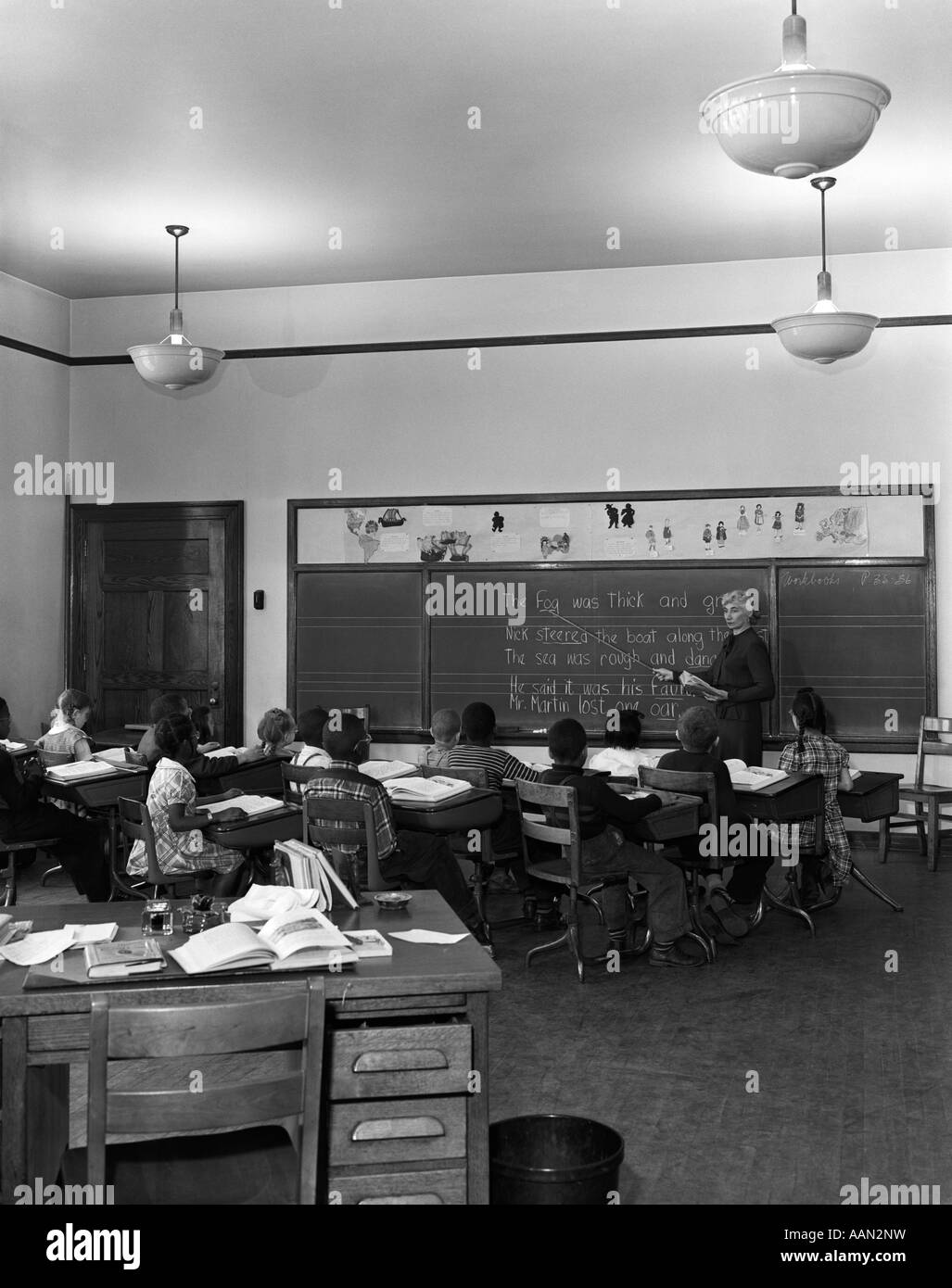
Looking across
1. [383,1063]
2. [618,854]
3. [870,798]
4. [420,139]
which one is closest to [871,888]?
[870,798]

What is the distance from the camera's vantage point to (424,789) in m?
5.21

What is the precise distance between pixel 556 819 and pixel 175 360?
11.3 ft

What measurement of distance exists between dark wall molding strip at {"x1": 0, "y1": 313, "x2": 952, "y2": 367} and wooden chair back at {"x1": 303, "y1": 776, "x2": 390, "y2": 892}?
428 centimetres

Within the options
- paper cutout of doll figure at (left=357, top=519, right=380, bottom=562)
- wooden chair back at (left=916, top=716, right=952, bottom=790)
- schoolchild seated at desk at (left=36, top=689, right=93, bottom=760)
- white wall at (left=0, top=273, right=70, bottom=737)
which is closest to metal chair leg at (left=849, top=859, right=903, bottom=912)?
wooden chair back at (left=916, top=716, right=952, bottom=790)

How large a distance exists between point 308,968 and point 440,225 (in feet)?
18.9

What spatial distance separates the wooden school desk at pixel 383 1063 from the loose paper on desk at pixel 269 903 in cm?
29

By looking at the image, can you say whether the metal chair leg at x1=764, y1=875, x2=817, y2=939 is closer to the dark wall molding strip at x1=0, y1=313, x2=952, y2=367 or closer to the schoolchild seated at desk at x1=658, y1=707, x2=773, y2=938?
the schoolchild seated at desk at x1=658, y1=707, x2=773, y2=938

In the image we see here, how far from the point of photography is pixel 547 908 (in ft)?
19.3

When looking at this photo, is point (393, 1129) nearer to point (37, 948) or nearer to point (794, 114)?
point (37, 948)

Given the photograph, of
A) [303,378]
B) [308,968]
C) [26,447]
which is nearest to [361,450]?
[303,378]

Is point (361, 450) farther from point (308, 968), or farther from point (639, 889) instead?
point (308, 968)

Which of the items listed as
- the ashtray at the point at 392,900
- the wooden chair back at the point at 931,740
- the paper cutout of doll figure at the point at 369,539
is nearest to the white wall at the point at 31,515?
the paper cutout of doll figure at the point at 369,539

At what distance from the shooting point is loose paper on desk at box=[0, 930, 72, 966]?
2379 millimetres

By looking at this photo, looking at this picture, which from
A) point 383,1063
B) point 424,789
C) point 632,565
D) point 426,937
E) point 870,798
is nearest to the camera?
point 383,1063
